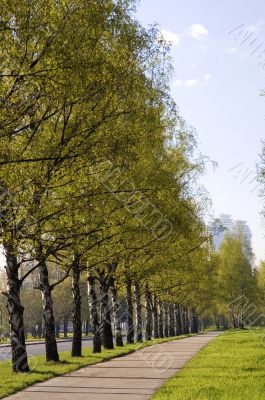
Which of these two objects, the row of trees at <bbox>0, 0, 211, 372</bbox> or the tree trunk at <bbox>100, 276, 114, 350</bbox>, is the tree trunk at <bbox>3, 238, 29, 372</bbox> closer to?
the row of trees at <bbox>0, 0, 211, 372</bbox>

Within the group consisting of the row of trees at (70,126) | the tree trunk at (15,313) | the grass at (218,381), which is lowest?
the grass at (218,381)

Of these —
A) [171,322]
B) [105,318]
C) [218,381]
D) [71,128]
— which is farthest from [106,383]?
[171,322]

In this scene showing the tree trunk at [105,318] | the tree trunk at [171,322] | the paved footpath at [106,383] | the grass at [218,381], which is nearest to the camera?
the grass at [218,381]

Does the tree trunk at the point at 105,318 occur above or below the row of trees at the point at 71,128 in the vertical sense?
below

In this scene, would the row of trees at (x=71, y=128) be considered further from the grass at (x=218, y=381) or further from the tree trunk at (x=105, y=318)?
the tree trunk at (x=105, y=318)

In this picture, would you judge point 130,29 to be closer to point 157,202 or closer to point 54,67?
point 54,67

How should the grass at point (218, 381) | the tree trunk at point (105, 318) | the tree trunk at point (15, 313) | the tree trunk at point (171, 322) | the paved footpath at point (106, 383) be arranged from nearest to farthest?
the grass at point (218, 381) → the paved footpath at point (106, 383) → the tree trunk at point (15, 313) → the tree trunk at point (105, 318) → the tree trunk at point (171, 322)

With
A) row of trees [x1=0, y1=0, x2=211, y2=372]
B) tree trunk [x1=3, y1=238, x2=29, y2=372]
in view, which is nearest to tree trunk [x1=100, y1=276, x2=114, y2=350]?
row of trees [x1=0, y1=0, x2=211, y2=372]

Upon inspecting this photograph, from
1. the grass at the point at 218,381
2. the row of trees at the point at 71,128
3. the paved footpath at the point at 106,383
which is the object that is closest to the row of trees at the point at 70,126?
A: the row of trees at the point at 71,128

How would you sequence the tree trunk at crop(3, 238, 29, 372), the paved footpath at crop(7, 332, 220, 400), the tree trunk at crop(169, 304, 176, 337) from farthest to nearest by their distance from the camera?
1. the tree trunk at crop(169, 304, 176, 337)
2. the tree trunk at crop(3, 238, 29, 372)
3. the paved footpath at crop(7, 332, 220, 400)

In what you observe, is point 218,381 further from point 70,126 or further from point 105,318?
point 105,318

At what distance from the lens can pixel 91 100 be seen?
14.6 meters

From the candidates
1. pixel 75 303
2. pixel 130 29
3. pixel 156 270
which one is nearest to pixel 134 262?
pixel 156 270

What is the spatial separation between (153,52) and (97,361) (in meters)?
11.6
